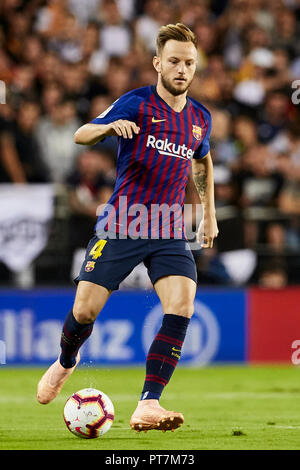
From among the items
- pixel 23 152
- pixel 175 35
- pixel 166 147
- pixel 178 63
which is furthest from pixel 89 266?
pixel 23 152

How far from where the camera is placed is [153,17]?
13828 millimetres

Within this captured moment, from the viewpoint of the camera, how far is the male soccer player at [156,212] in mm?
5934

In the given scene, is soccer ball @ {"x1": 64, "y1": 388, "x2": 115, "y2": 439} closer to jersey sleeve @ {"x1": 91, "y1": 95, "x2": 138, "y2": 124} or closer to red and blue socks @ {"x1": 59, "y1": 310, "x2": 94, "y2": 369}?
red and blue socks @ {"x1": 59, "y1": 310, "x2": 94, "y2": 369}

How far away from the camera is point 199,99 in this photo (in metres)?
12.2

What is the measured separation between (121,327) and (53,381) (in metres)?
4.58

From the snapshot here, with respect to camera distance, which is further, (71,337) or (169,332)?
(71,337)

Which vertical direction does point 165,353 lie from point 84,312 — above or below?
below

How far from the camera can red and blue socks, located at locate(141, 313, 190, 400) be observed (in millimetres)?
5855

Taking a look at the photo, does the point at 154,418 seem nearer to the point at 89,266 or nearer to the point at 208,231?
the point at 89,266

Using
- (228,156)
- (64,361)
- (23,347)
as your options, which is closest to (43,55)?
(228,156)

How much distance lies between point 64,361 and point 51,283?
15.5 ft

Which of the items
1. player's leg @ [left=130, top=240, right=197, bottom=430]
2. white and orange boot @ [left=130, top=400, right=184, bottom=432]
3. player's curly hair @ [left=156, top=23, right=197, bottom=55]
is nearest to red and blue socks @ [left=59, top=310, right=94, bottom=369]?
player's leg @ [left=130, top=240, right=197, bottom=430]

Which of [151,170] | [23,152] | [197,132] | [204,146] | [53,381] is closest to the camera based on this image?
[151,170]

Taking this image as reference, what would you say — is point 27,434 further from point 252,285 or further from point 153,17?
point 153,17
